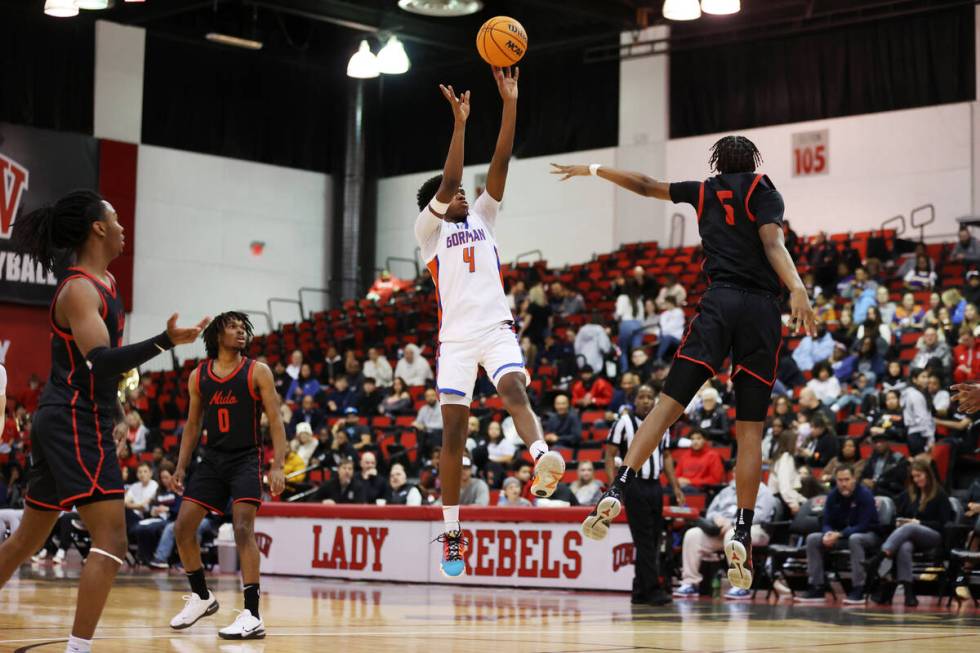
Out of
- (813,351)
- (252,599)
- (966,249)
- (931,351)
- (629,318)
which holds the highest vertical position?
(966,249)

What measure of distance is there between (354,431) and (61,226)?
13715 mm

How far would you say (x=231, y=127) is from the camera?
105 feet

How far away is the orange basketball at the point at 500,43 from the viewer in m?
7.73

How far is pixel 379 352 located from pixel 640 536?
40.7 feet

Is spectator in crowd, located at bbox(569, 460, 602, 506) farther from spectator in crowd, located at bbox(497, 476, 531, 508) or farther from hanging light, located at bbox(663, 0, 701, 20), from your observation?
hanging light, located at bbox(663, 0, 701, 20)

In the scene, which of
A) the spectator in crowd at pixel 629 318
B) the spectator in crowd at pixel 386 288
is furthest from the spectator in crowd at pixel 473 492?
the spectator in crowd at pixel 386 288

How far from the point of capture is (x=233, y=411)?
8.88 m

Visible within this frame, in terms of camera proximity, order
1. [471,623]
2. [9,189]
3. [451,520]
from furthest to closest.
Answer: [9,189] → [471,623] → [451,520]

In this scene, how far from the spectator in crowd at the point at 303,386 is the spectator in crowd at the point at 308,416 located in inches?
51.5

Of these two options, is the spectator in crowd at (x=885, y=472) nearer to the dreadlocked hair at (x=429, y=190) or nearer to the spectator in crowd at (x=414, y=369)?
the dreadlocked hair at (x=429, y=190)

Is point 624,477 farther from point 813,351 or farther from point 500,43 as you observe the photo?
point 813,351

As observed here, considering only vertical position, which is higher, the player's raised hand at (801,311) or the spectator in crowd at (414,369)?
the spectator in crowd at (414,369)

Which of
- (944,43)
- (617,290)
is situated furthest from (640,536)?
(944,43)

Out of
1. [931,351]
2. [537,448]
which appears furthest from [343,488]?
[537,448]
